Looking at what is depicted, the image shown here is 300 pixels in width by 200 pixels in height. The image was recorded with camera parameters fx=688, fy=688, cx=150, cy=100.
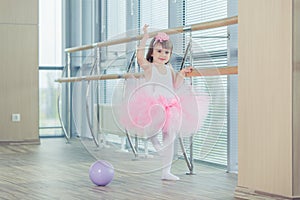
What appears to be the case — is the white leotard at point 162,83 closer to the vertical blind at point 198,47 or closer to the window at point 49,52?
the vertical blind at point 198,47

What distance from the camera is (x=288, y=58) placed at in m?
3.61

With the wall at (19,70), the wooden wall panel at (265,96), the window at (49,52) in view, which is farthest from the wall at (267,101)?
the window at (49,52)

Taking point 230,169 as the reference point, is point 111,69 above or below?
above

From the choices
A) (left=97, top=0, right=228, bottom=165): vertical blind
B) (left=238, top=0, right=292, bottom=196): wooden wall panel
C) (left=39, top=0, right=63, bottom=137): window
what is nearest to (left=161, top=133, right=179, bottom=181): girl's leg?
(left=97, top=0, right=228, bottom=165): vertical blind

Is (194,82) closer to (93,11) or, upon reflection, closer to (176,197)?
(176,197)

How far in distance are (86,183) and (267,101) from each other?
150 centimetres

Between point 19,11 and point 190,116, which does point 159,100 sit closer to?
point 190,116

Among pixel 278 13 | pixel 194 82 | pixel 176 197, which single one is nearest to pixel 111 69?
pixel 194 82

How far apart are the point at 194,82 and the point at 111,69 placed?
0.93 metres

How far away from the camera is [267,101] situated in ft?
12.4

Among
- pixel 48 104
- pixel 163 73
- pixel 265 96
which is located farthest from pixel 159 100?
pixel 48 104

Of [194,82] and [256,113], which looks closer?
[256,113]

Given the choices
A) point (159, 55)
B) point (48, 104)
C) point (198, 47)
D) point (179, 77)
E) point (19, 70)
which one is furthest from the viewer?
point (48, 104)

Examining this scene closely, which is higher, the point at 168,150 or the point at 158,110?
the point at 158,110
